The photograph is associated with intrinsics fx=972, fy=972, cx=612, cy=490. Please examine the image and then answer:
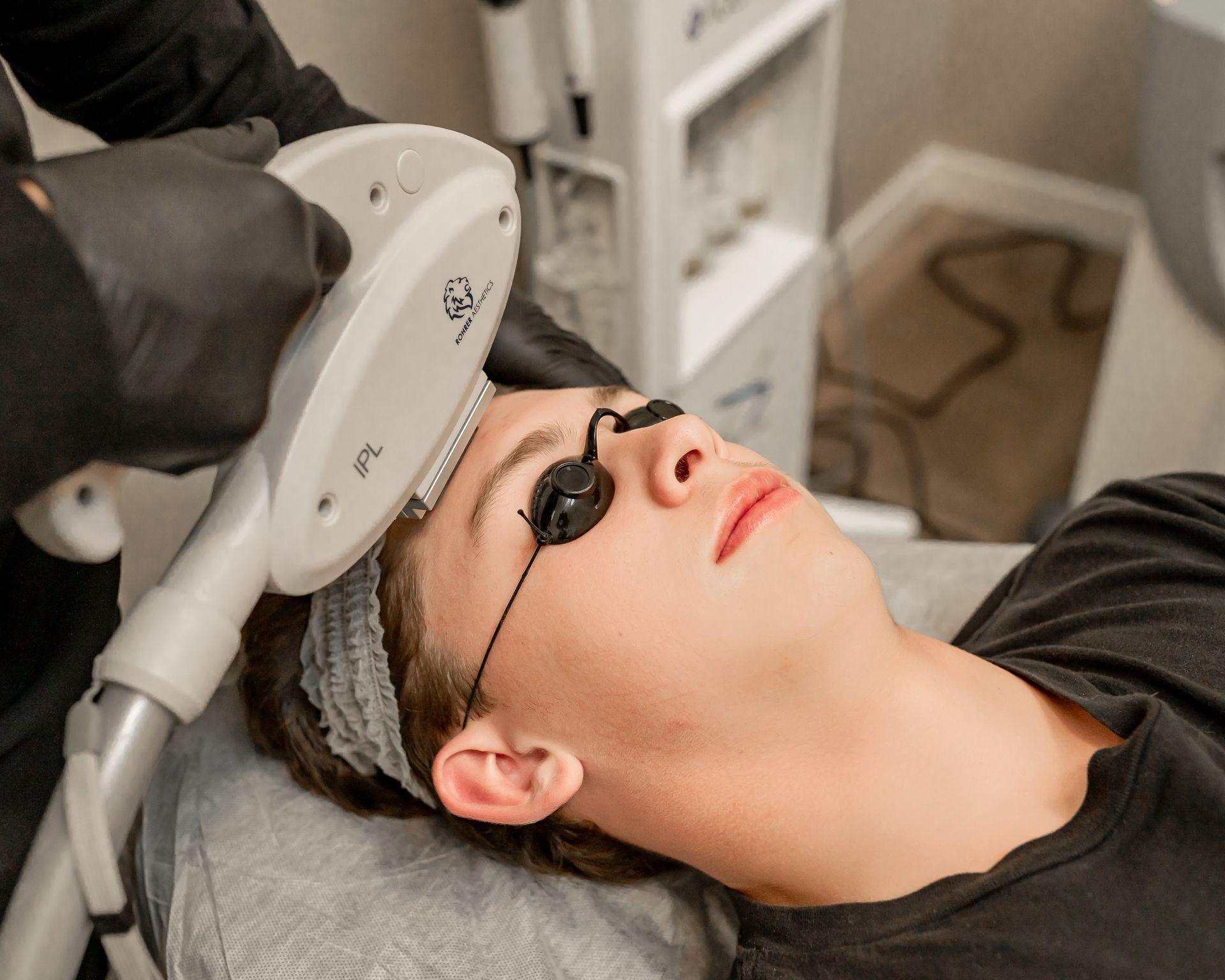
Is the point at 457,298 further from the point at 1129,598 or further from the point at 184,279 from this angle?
the point at 1129,598

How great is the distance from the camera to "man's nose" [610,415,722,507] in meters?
0.82

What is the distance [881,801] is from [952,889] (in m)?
0.09

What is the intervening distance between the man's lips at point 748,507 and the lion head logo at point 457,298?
0.87 feet

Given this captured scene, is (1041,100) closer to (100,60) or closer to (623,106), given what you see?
(623,106)

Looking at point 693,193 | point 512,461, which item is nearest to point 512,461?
point 512,461

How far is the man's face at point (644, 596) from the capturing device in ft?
2.59

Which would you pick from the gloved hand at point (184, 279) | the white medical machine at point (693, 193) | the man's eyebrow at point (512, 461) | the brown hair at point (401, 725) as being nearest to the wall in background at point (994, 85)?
the white medical machine at point (693, 193)

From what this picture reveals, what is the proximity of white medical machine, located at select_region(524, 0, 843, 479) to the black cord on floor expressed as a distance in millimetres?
432

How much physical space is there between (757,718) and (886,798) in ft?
0.47

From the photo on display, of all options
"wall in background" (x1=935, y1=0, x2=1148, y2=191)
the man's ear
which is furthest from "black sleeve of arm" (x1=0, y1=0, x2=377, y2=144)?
"wall in background" (x1=935, y1=0, x2=1148, y2=191)

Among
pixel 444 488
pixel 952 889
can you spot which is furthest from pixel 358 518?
pixel 952 889

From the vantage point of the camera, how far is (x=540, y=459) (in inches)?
34.0

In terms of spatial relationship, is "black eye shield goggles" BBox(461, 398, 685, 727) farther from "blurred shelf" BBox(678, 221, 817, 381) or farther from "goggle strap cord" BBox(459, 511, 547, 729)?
"blurred shelf" BBox(678, 221, 817, 381)

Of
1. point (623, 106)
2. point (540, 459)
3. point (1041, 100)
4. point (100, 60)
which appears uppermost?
point (100, 60)
